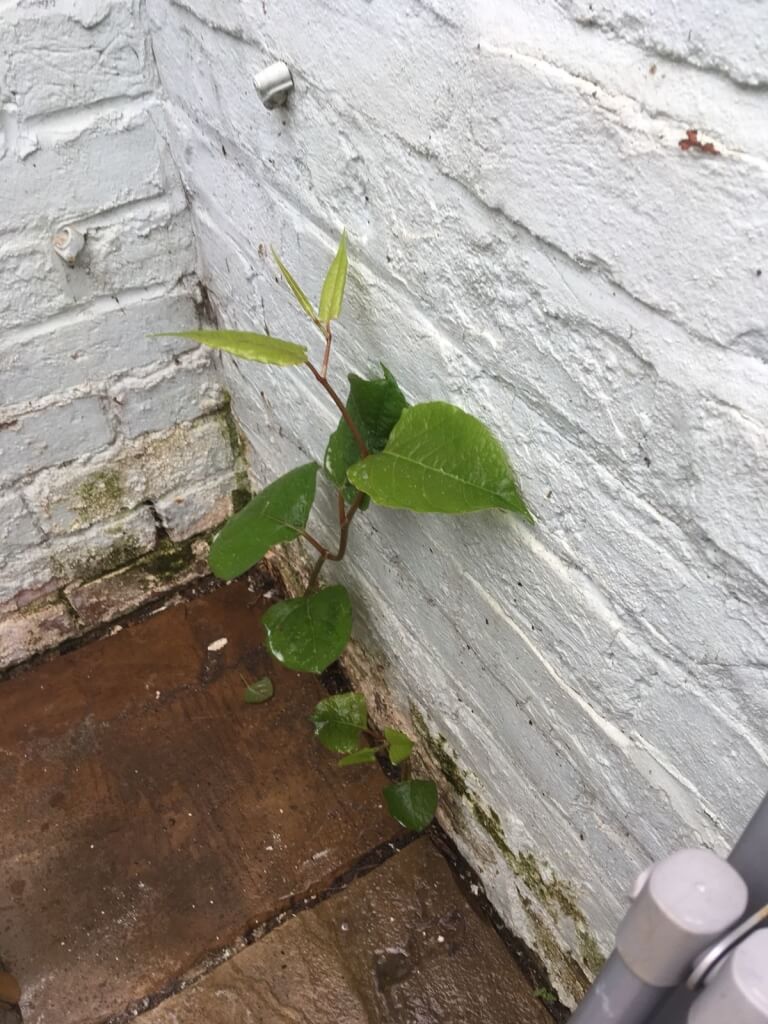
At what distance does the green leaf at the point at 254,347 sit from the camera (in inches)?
30.7

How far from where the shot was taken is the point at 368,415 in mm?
968

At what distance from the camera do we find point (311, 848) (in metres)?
1.38

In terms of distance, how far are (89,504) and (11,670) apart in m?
0.40

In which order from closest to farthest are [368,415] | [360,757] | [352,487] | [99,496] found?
[368,415] → [352,487] → [360,757] → [99,496]

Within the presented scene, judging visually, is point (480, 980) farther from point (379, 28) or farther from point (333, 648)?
point (379, 28)

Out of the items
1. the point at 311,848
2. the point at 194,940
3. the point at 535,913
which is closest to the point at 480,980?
the point at 535,913

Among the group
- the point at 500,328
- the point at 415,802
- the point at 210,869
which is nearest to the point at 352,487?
the point at 500,328

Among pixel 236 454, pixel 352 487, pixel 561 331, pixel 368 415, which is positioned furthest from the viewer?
pixel 236 454

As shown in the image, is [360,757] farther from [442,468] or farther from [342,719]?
[442,468]

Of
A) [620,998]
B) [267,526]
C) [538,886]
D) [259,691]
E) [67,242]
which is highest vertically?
[620,998]

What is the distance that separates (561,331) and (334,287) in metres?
0.28

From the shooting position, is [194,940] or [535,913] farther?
[194,940]

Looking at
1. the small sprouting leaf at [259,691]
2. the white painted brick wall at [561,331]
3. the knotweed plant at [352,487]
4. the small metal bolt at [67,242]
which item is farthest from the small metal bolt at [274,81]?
the small sprouting leaf at [259,691]

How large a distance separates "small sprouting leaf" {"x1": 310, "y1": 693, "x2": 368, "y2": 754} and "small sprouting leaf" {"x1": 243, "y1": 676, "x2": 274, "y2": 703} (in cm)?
19
